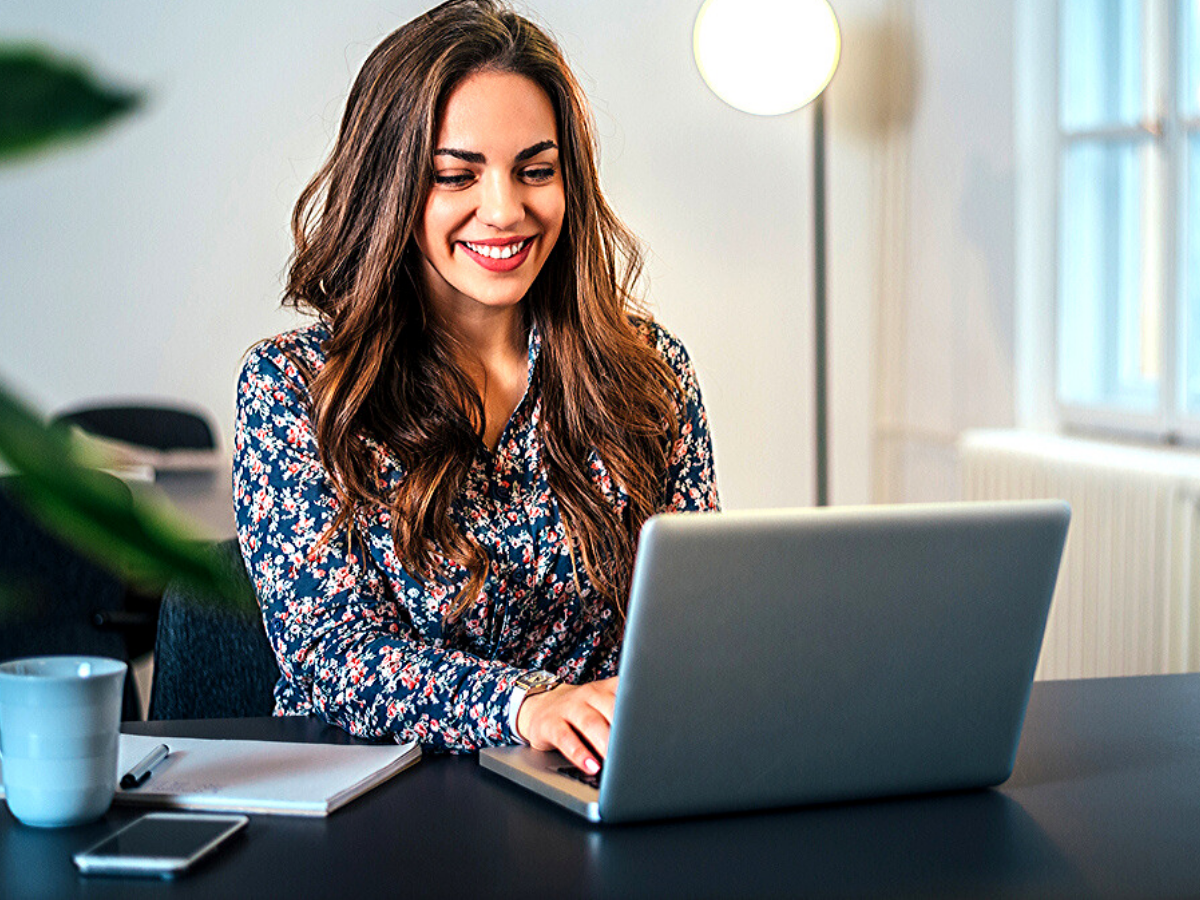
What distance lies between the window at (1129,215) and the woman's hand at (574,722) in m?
2.05

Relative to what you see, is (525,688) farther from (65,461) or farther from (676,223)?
(676,223)

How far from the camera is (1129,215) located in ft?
9.60

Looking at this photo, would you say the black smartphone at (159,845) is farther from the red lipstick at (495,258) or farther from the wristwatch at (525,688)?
the red lipstick at (495,258)

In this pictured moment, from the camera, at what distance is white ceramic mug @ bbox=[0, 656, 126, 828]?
2.66 feet

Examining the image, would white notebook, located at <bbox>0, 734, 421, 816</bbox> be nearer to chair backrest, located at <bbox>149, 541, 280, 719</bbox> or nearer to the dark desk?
the dark desk

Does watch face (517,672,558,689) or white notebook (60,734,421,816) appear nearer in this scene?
white notebook (60,734,421,816)

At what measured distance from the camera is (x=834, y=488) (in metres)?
4.09

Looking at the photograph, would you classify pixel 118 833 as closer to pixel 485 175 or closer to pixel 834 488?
pixel 485 175

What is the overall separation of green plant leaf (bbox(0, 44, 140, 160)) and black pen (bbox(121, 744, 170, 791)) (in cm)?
82

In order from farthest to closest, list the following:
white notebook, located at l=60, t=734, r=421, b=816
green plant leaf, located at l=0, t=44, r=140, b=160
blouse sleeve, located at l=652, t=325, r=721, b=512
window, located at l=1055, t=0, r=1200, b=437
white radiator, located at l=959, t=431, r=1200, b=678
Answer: window, located at l=1055, t=0, r=1200, b=437, white radiator, located at l=959, t=431, r=1200, b=678, blouse sleeve, located at l=652, t=325, r=721, b=512, white notebook, located at l=60, t=734, r=421, b=816, green plant leaf, located at l=0, t=44, r=140, b=160

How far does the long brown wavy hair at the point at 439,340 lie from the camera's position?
4.56 ft

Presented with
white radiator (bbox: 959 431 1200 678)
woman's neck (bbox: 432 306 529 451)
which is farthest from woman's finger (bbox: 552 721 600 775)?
white radiator (bbox: 959 431 1200 678)

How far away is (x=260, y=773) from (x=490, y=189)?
29.0 inches

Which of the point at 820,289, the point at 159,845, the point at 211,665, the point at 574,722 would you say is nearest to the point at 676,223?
the point at 820,289
